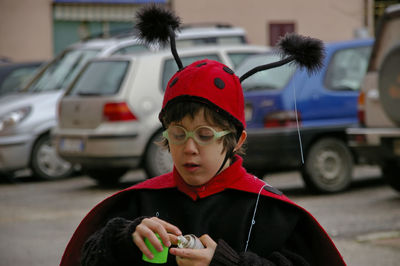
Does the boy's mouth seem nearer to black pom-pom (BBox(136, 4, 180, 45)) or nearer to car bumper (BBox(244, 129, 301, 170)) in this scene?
black pom-pom (BBox(136, 4, 180, 45))

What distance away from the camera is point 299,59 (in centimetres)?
280

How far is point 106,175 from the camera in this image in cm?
1060

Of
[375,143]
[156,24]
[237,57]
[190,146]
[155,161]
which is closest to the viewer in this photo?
[190,146]

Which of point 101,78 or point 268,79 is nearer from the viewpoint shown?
point 268,79

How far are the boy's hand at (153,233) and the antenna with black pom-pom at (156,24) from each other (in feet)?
2.89

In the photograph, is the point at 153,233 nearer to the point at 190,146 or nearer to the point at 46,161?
the point at 190,146

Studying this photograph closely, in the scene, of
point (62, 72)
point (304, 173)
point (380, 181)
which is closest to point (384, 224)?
point (304, 173)

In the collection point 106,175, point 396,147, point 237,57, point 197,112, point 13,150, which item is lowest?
point 106,175

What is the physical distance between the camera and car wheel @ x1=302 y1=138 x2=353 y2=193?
29.4 feet

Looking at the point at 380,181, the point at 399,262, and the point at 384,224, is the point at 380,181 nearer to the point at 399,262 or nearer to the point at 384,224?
the point at 384,224

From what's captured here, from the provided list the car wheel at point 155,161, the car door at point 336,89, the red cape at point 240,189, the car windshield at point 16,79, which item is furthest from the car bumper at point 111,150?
the red cape at point 240,189

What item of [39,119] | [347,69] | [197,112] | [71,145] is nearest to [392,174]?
[347,69]

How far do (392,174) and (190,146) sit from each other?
638 cm

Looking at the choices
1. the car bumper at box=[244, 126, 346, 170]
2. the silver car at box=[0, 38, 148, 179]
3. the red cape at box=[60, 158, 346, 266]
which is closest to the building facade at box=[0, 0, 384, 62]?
the silver car at box=[0, 38, 148, 179]
